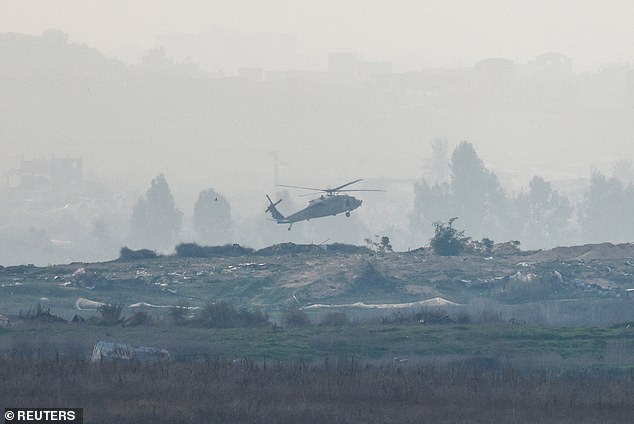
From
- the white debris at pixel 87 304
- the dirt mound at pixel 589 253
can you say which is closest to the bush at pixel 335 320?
the white debris at pixel 87 304

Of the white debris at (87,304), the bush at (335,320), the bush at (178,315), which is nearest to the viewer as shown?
the bush at (178,315)

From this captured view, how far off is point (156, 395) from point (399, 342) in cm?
2148

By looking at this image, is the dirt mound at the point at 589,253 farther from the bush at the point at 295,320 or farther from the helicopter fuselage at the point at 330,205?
the bush at the point at 295,320

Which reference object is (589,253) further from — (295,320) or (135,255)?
(295,320)

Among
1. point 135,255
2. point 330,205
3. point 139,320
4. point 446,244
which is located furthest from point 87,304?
point 330,205

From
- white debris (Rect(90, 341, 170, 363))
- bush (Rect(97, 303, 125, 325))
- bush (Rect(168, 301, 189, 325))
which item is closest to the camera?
white debris (Rect(90, 341, 170, 363))

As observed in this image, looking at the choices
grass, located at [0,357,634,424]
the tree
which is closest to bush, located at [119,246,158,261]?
the tree

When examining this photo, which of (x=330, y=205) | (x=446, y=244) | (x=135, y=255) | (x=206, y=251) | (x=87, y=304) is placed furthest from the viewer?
(x=330, y=205)

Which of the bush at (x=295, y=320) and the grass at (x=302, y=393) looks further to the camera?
the bush at (x=295, y=320)

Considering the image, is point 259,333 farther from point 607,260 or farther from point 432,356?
point 607,260

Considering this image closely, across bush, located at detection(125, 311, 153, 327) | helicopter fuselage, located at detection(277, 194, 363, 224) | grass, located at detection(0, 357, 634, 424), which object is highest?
helicopter fuselage, located at detection(277, 194, 363, 224)

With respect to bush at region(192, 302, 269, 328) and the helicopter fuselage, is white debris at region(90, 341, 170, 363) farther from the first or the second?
the helicopter fuselage

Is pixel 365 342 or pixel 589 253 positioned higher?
pixel 589 253

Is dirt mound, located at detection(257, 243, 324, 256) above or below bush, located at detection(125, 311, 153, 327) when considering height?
above
